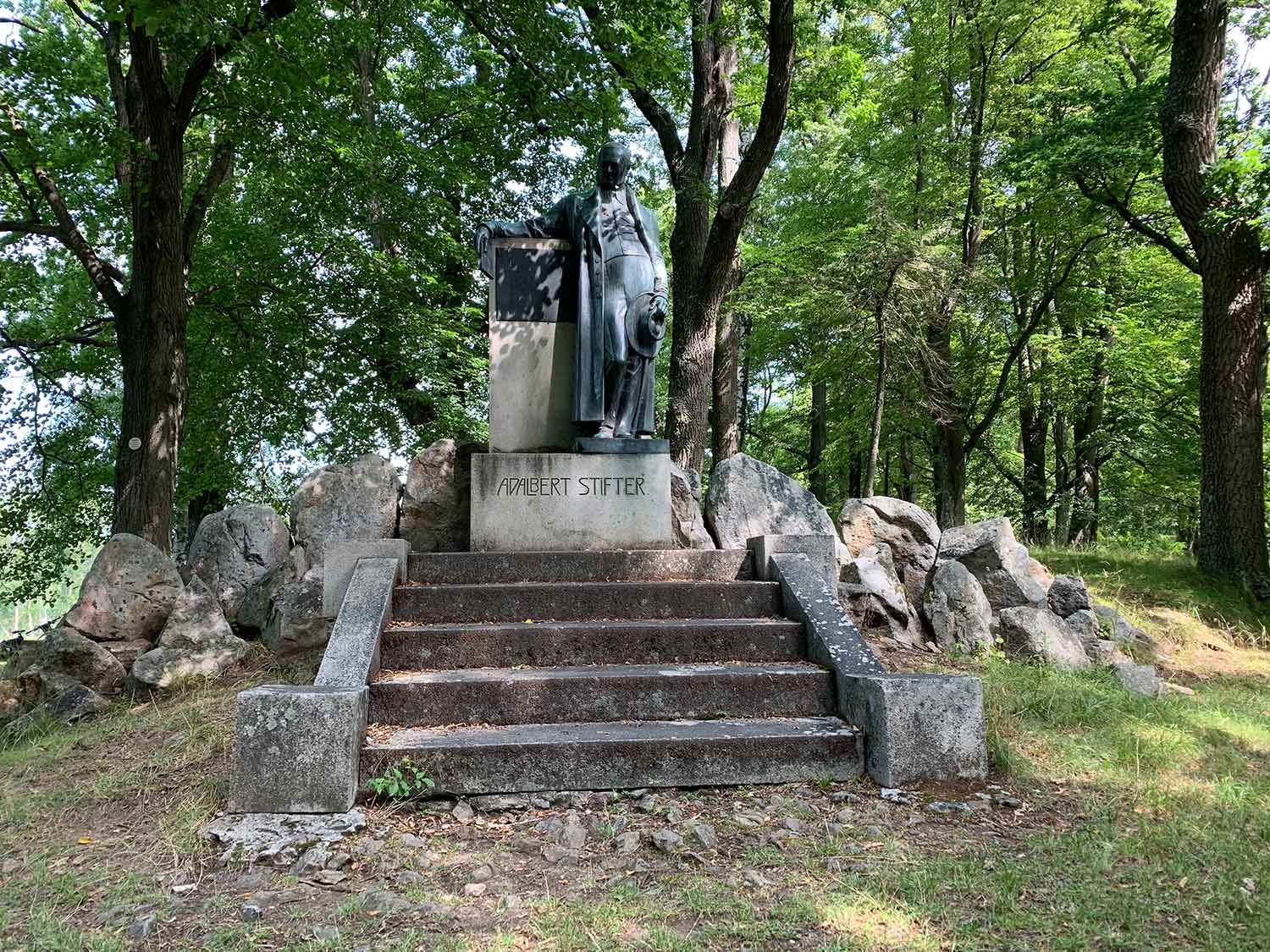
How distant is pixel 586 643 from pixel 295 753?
1.69 m

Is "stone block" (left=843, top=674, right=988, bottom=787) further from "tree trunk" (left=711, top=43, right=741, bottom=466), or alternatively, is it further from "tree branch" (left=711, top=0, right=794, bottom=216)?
"tree trunk" (left=711, top=43, right=741, bottom=466)

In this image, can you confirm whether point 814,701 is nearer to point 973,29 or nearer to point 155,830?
point 155,830

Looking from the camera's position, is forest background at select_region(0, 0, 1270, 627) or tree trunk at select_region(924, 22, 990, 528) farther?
tree trunk at select_region(924, 22, 990, 528)

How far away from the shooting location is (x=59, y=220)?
9.27 meters

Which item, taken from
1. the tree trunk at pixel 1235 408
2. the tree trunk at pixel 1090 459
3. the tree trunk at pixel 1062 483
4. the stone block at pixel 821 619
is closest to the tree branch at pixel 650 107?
the tree trunk at pixel 1235 408

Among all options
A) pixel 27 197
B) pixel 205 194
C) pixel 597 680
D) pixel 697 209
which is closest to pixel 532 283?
pixel 597 680

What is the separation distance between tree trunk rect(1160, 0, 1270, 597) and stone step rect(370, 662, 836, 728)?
7.19 meters

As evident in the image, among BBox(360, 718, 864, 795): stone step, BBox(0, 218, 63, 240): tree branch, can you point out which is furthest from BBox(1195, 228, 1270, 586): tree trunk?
BBox(0, 218, 63, 240): tree branch

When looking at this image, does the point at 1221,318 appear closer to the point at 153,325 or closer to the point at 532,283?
the point at 532,283

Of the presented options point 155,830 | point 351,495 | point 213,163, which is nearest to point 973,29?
point 213,163

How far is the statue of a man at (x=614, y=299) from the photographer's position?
616 cm

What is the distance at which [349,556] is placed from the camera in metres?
5.43

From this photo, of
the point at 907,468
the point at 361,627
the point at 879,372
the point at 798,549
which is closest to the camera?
the point at 361,627

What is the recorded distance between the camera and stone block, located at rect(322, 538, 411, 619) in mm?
5383
